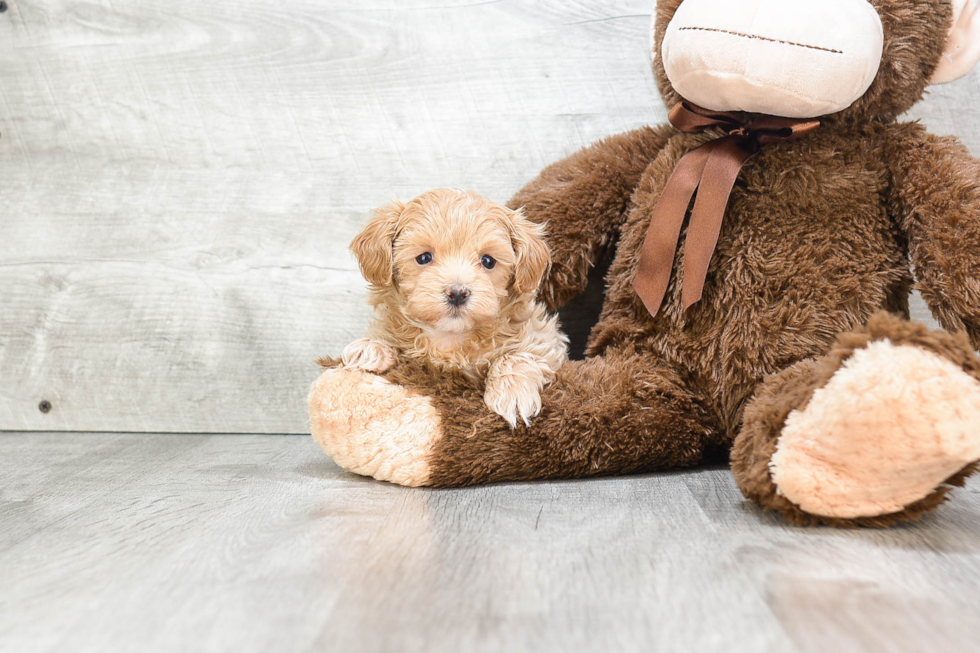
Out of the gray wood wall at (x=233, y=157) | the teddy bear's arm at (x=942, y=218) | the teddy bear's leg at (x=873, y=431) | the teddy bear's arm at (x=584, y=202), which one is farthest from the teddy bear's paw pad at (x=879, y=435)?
the gray wood wall at (x=233, y=157)

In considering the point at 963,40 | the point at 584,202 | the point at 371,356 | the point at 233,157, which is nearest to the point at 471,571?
the point at 371,356

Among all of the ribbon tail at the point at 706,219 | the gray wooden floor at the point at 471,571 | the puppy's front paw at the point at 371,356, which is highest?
the ribbon tail at the point at 706,219

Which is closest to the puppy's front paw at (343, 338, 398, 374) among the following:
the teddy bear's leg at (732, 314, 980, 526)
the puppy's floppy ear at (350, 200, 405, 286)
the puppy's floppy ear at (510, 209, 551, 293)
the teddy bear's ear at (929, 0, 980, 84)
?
the puppy's floppy ear at (350, 200, 405, 286)

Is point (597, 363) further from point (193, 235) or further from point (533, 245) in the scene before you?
point (193, 235)

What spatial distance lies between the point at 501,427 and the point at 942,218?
72 cm

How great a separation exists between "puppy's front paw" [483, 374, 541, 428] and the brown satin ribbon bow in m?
0.24

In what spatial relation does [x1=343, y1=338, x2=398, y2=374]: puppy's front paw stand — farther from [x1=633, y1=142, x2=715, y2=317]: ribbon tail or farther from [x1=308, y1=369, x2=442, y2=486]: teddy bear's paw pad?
[x1=633, y1=142, x2=715, y2=317]: ribbon tail

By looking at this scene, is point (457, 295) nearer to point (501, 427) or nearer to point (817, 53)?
point (501, 427)

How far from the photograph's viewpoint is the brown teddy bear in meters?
1.12

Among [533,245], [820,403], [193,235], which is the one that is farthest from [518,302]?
[193,235]

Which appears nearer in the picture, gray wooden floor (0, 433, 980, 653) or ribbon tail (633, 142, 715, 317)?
gray wooden floor (0, 433, 980, 653)

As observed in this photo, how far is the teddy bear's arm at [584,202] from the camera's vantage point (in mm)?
1413

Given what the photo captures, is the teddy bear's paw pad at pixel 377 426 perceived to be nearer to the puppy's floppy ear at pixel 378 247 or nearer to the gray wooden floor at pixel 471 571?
the gray wooden floor at pixel 471 571

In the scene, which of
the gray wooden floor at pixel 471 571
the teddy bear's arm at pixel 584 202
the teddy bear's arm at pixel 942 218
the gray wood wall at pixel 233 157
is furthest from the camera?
the gray wood wall at pixel 233 157
